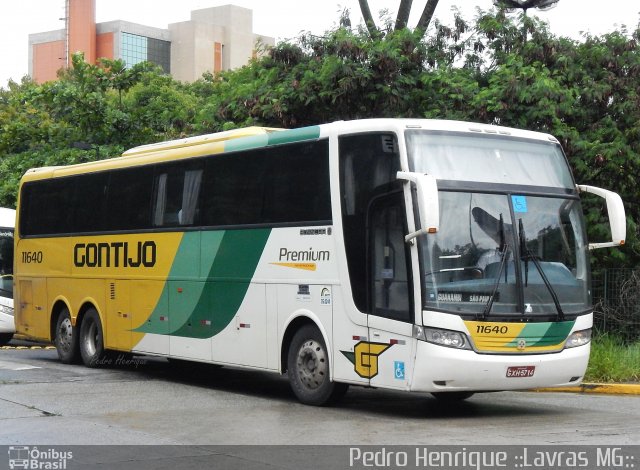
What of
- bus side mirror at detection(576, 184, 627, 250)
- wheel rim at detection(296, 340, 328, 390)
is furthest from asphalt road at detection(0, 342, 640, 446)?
bus side mirror at detection(576, 184, 627, 250)

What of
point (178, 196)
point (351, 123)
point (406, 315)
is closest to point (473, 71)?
point (178, 196)

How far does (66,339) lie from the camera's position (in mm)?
19234

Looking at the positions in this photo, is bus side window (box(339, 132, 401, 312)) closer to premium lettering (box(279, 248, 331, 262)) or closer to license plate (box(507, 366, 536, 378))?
premium lettering (box(279, 248, 331, 262))

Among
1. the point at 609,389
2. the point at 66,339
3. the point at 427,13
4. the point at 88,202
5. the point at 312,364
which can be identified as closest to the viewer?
the point at 312,364

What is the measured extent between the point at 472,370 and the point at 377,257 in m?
1.70

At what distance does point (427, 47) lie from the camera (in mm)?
22203

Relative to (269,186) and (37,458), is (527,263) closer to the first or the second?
(269,186)

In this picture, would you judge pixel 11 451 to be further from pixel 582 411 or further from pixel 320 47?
pixel 320 47

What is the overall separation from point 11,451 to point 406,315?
4.46 metres

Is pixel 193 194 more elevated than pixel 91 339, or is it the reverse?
pixel 193 194

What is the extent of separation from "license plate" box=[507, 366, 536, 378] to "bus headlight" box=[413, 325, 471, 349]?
576 millimetres

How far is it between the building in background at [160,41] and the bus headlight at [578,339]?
107 m

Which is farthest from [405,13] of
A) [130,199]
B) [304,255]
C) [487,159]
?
[487,159]

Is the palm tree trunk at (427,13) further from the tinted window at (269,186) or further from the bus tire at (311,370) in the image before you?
the bus tire at (311,370)
